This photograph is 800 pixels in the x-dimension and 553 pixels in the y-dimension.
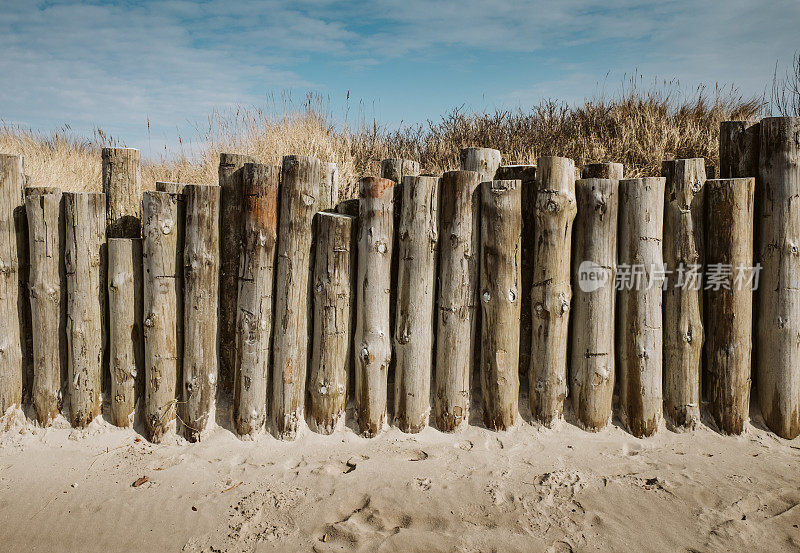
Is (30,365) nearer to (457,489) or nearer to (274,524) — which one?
(274,524)

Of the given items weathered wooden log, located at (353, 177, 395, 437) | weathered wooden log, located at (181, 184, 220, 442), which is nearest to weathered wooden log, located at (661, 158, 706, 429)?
weathered wooden log, located at (353, 177, 395, 437)

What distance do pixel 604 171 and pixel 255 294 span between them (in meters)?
2.53

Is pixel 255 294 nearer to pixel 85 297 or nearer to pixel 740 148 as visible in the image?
pixel 85 297

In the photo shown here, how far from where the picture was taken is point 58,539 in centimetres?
284

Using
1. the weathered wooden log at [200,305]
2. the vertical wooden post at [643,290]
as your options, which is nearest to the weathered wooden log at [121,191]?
the weathered wooden log at [200,305]

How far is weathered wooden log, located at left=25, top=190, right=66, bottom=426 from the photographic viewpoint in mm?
3740

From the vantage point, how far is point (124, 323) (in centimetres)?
373

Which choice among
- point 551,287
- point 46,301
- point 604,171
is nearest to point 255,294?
point 46,301

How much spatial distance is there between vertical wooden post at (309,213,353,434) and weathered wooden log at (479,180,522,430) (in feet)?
2.96

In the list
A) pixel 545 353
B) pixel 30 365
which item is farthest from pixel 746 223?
pixel 30 365

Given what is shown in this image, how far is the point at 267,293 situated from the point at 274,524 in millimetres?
1425

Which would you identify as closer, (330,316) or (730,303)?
(330,316)

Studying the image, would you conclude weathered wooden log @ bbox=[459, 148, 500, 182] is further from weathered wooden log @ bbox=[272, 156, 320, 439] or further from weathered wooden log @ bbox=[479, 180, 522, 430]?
weathered wooden log @ bbox=[272, 156, 320, 439]

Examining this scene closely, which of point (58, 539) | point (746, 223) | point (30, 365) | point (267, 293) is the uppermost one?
point (746, 223)
